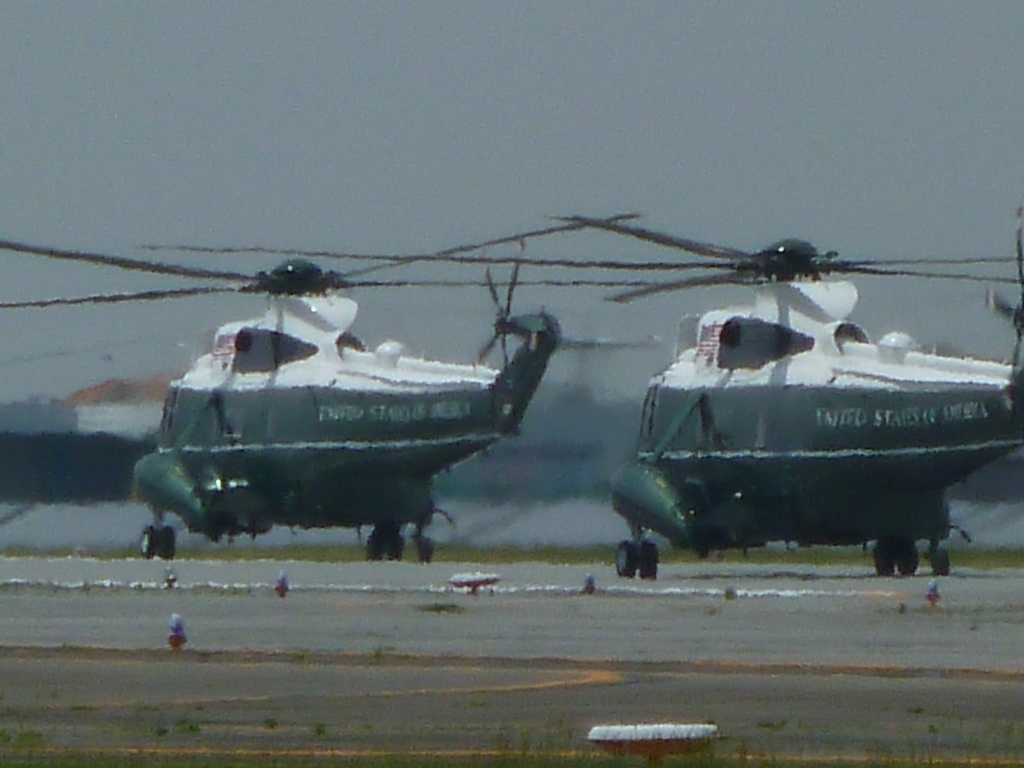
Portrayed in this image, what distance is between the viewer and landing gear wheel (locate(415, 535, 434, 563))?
59688mm

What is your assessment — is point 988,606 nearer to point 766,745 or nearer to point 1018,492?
point 766,745

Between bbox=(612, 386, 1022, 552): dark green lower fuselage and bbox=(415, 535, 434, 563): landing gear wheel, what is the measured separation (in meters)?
9.39

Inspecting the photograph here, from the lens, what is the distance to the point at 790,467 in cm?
4950

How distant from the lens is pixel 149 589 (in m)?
42.9

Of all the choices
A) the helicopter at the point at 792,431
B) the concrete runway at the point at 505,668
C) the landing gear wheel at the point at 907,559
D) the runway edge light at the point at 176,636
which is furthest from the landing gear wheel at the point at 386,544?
the runway edge light at the point at 176,636

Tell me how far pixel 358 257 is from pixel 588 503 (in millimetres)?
14485

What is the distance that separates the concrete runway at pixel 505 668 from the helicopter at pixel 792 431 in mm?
3787

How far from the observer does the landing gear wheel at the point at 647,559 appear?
161 ft

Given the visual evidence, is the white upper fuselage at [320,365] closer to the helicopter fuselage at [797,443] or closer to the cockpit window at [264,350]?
the cockpit window at [264,350]

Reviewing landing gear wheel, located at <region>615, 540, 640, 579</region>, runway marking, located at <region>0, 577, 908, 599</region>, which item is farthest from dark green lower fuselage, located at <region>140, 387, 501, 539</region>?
runway marking, located at <region>0, 577, 908, 599</region>

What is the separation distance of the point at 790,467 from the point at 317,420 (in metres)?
11.6

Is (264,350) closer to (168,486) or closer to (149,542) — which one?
(168,486)

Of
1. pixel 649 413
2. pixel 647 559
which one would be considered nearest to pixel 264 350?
pixel 649 413

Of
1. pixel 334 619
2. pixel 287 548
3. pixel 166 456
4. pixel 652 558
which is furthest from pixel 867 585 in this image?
pixel 287 548
